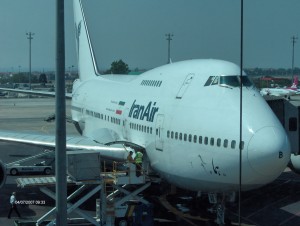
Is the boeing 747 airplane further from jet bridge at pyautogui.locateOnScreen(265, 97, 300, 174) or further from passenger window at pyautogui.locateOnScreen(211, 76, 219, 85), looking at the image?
jet bridge at pyautogui.locateOnScreen(265, 97, 300, 174)

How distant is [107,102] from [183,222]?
10137 mm

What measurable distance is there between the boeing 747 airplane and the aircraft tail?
42.0ft

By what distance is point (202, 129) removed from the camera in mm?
15344

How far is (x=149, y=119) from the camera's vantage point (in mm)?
18859

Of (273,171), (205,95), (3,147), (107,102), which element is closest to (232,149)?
(273,171)

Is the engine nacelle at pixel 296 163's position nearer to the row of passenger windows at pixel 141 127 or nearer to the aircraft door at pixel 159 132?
the row of passenger windows at pixel 141 127

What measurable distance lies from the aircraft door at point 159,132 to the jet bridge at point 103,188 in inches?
42.0

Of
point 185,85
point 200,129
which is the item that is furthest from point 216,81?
point 200,129

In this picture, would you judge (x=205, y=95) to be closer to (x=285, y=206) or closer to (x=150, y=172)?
(x=150, y=172)

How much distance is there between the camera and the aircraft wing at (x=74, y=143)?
A: 65.0 ft

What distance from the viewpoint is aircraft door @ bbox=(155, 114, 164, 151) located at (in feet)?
57.5

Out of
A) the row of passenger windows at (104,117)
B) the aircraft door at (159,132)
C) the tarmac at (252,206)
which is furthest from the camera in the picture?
the row of passenger windows at (104,117)

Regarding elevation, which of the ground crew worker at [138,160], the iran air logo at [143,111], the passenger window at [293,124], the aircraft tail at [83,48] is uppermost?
the aircraft tail at [83,48]

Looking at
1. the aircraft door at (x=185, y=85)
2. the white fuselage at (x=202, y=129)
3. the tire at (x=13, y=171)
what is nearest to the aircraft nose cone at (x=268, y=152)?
the white fuselage at (x=202, y=129)
